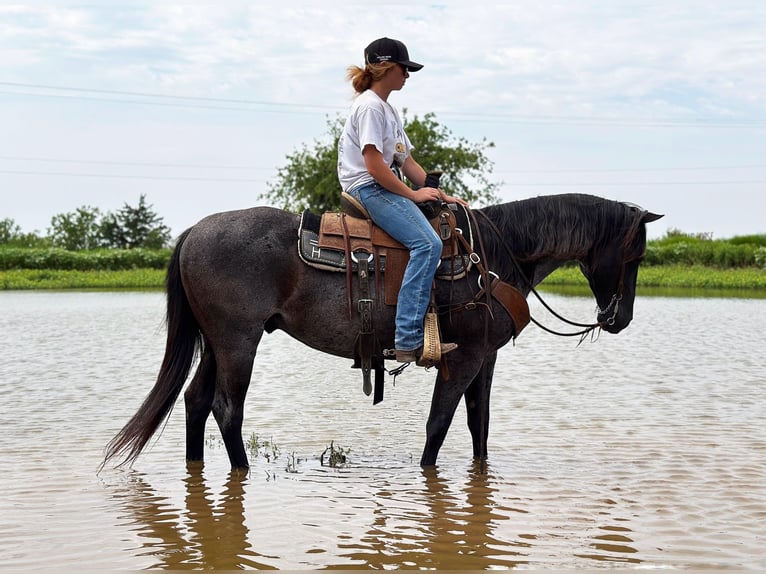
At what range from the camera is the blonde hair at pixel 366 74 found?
6172 mm

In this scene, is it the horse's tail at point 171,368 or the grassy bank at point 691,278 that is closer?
the horse's tail at point 171,368

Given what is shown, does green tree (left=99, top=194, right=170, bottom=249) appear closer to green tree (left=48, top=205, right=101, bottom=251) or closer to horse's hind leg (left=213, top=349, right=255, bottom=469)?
green tree (left=48, top=205, right=101, bottom=251)

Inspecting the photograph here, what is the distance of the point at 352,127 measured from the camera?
245 inches

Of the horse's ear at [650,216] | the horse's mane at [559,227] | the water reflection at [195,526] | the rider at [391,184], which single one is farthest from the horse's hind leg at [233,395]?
the horse's ear at [650,216]

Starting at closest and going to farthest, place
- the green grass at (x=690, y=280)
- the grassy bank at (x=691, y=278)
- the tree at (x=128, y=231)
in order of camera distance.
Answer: the green grass at (x=690, y=280) → the grassy bank at (x=691, y=278) → the tree at (x=128, y=231)

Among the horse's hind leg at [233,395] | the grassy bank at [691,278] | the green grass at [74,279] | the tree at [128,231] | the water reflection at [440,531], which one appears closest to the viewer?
the water reflection at [440,531]

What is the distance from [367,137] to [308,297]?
1126mm

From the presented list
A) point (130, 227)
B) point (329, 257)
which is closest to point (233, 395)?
point (329, 257)

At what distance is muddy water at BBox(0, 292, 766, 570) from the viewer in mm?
4836

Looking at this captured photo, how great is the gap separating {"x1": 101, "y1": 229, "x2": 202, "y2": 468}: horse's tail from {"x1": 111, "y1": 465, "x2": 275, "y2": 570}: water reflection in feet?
1.04

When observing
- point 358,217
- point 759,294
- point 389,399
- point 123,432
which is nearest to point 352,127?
point 358,217

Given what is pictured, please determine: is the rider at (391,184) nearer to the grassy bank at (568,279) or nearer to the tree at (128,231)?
the grassy bank at (568,279)

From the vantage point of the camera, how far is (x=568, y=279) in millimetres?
44219

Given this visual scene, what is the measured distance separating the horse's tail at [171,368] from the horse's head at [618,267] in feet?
9.28
